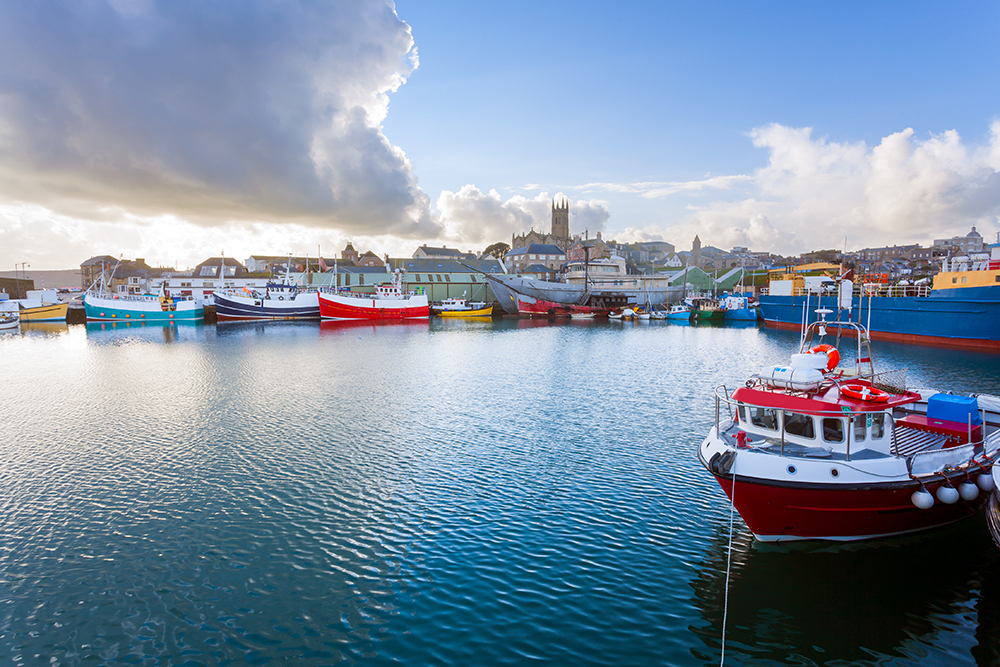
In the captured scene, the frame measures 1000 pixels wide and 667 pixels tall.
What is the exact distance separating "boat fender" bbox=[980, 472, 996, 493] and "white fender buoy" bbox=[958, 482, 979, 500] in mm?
243

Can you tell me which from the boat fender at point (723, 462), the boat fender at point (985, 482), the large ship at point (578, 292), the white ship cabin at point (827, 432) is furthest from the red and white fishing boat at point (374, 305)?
the boat fender at point (985, 482)

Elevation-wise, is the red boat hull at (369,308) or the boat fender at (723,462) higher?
the red boat hull at (369,308)

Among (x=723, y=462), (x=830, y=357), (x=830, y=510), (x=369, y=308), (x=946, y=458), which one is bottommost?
(x=830, y=510)

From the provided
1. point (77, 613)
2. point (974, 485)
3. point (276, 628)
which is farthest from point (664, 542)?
point (77, 613)

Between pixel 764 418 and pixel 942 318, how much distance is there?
54.1 metres

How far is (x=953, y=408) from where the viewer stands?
13.8 metres

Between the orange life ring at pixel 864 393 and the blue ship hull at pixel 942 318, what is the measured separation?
3392 centimetres

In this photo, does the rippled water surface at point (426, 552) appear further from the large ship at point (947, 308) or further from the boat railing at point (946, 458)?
the large ship at point (947, 308)

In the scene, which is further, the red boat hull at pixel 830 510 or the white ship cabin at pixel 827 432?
the white ship cabin at pixel 827 432

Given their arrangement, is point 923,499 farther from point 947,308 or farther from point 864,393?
point 947,308

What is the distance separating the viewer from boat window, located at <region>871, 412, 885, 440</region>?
12.2 m

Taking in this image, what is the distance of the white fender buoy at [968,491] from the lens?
464 inches

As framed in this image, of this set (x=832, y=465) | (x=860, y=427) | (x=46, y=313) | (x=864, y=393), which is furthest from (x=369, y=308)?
(x=832, y=465)

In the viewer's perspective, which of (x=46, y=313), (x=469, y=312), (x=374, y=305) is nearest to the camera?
(x=46, y=313)
